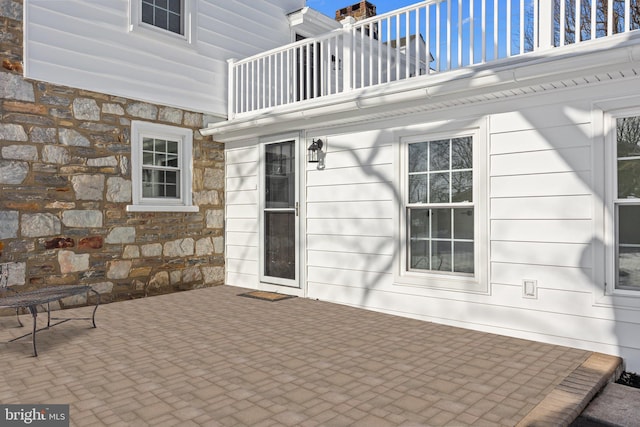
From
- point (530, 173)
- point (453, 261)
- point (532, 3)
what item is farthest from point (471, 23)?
point (453, 261)

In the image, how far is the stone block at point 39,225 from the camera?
15.9ft

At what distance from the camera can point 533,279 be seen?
3.85m

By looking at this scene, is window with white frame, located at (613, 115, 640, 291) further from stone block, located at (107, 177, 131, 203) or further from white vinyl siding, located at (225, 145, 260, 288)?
stone block, located at (107, 177, 131, 203)

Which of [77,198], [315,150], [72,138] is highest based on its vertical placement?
[72,138]

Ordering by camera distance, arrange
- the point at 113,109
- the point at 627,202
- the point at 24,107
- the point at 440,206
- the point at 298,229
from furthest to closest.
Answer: the point at 298,229
the point at 113,109
the point at 24,107
the point at 440,206
the point at 627,202

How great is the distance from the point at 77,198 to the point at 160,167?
122 cm

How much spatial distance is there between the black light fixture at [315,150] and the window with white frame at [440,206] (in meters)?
1.27

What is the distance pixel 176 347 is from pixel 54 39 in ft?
12.9

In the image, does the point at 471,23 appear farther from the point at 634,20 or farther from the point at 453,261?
the point at 634,20

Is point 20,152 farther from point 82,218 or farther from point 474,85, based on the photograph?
point 474,85

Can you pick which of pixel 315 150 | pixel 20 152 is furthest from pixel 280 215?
pixel 20 152

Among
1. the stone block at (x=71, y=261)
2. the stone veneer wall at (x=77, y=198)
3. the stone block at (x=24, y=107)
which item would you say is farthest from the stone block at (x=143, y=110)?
the stone block at (x=71, y=261)

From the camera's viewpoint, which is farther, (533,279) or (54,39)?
(54,39)

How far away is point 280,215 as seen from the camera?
243 inches
